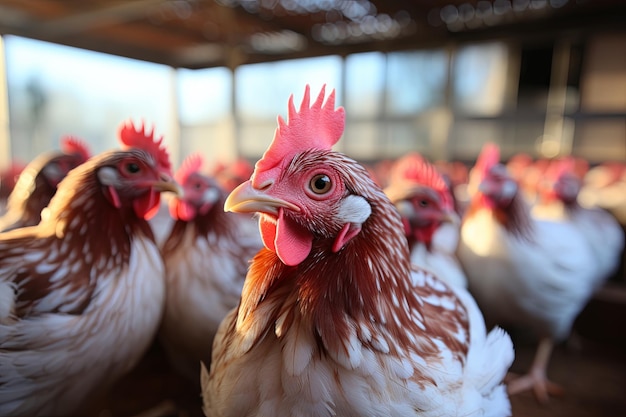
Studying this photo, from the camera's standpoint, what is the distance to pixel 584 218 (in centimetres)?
209

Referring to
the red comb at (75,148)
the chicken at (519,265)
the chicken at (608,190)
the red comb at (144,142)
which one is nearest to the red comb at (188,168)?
the red comb at (144,142)

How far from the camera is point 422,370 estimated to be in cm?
59

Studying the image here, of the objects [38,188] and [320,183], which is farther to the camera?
[38,188]

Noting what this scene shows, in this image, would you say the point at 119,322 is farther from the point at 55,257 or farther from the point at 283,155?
the point at 283,155

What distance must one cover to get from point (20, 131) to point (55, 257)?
2339 millimetres

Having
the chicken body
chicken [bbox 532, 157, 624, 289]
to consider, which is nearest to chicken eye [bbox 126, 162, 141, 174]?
the chicken body

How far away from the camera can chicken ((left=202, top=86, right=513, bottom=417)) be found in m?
0.55

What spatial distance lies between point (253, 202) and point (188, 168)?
78 cm

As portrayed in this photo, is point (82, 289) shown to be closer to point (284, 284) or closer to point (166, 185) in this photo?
point (166, 185)

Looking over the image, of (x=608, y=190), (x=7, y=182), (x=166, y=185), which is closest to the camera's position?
(x=166, y=185)

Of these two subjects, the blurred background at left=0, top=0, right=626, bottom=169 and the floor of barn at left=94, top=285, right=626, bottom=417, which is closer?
the floor of barn at left=94, top=285, right=626, bottom=417

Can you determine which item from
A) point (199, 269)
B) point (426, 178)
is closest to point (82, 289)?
point (199, 269)

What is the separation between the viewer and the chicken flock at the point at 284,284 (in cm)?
56

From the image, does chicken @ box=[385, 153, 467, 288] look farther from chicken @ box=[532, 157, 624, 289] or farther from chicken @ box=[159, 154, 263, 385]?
chicken @ box=[532, 157, 624, 289]
